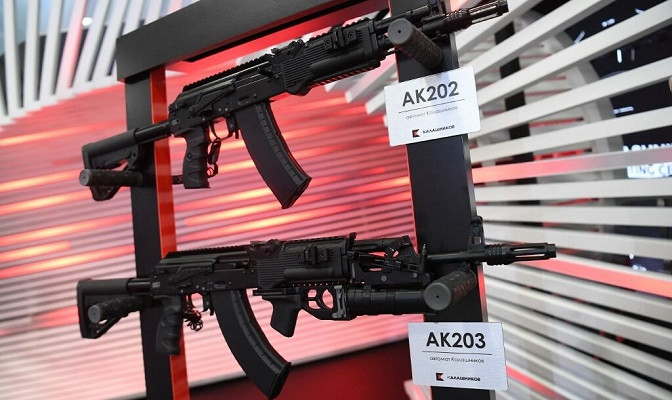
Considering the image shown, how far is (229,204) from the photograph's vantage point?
10.5 ft

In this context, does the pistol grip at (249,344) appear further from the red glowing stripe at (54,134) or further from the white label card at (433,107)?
the red glowing stripe at (54,134)

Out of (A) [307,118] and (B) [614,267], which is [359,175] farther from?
(B) [614,267]

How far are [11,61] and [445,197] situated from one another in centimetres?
253

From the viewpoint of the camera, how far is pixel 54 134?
9.80ft

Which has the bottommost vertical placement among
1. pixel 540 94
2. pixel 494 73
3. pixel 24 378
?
pixel 24 378

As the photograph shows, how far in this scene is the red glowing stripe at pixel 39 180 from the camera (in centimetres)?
314

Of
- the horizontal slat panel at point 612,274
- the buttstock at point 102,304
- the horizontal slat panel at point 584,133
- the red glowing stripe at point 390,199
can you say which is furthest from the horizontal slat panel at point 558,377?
the buttstock at point 102,304

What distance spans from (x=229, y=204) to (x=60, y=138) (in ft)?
3.40

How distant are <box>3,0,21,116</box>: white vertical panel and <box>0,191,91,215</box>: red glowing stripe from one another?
0.61m

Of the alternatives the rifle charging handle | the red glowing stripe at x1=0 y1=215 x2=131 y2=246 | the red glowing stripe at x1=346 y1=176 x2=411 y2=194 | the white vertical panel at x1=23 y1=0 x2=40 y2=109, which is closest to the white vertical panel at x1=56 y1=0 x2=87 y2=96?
the white vertical panel at x1=23 y1=0 x2=40 y2=109

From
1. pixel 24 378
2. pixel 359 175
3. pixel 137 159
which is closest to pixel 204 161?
pixel 137 159

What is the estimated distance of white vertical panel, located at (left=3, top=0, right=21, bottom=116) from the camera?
2.66 m

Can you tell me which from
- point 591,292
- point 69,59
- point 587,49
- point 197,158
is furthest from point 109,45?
point 591,292

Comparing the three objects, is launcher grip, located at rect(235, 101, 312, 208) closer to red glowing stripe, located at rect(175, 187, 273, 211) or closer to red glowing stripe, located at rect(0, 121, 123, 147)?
red glowing stripe, located at rect(175, 187, 273, 211)
